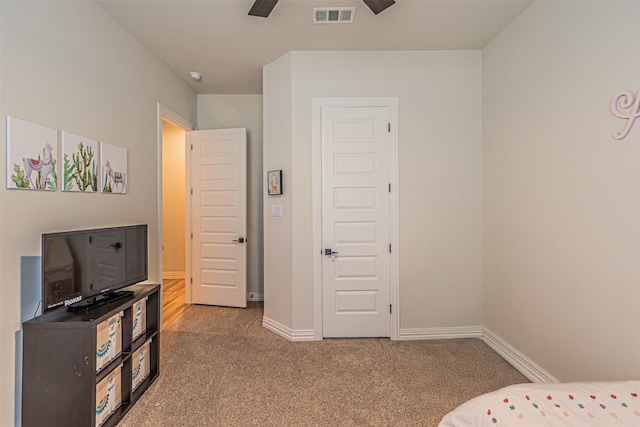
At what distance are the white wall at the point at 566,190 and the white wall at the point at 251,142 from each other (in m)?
2.82

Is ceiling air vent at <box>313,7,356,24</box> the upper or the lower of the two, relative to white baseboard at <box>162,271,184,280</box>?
upper

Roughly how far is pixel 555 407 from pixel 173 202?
5.45m

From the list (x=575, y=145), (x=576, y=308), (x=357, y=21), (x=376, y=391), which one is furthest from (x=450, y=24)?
(x=376, y=391)

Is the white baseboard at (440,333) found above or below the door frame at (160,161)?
below

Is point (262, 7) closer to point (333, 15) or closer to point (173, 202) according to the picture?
point (333, 15)

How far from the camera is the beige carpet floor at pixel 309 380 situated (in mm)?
1848

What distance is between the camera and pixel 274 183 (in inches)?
119

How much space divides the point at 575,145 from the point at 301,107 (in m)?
2.17

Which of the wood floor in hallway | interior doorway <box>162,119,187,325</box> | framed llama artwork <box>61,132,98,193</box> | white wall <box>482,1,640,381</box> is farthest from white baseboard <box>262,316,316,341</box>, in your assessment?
interior doorway <box>162,119,187,325</box>

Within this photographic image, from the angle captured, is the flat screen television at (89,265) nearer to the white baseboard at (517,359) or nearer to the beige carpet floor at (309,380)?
the beige carpet floor at (309,380)

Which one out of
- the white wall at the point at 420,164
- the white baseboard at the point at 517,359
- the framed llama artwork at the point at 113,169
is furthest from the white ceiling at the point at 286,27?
the white baseboard at the point at 517,359

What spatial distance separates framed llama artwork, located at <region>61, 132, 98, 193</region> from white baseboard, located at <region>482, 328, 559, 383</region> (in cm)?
351

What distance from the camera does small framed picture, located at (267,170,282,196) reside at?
298 cm

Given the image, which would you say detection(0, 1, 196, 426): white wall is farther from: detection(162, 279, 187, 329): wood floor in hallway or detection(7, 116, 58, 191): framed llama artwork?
detection(162, 279, 187, 329): wood floor in hallway
